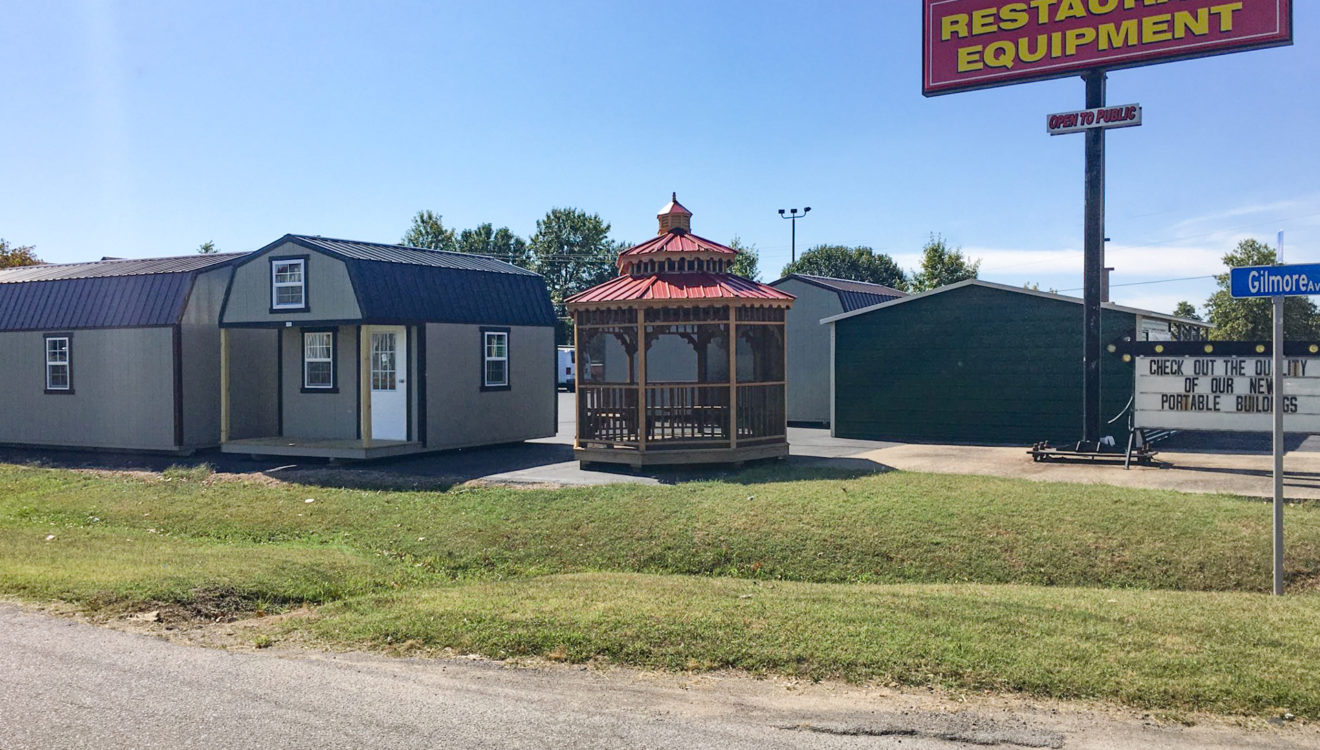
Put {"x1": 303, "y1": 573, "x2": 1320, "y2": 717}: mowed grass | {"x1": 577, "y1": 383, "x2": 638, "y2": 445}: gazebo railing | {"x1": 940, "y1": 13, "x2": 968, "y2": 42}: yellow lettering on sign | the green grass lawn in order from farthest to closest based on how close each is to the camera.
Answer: {"x1": 940, "y1": 13, "x2": 968, "y2": 42}: yellow lettering on sign, {"x1": 577, "y1": 383, "x2": 638, "y2": 445}: gazebo railing, the green grass lawn, {"x1": 303, "y1": 573, "x2": 1320, "y2": 717}: mowed grass

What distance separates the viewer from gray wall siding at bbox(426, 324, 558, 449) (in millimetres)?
18969

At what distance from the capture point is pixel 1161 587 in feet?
31.0

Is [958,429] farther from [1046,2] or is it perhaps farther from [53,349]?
[53,349]

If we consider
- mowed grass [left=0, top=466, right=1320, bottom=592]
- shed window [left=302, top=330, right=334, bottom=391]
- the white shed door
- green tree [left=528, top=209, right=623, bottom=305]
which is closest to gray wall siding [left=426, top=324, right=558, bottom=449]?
the white shed door

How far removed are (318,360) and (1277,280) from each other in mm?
16258

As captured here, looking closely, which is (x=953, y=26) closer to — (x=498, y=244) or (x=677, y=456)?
(x=677, y=456)

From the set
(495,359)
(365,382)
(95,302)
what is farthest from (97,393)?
(495,359)

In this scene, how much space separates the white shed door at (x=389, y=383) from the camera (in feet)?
61.8

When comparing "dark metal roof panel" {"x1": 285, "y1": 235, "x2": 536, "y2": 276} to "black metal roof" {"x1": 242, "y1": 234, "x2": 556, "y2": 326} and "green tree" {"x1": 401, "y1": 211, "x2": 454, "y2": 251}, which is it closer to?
"black metal roof" {"x1": 242, "y1": 234, "x2": 556, "y2": 326}

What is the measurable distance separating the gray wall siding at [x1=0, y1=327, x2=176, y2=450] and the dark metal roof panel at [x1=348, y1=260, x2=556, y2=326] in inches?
174

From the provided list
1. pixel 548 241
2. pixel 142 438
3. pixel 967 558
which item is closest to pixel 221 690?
pixel 967 558

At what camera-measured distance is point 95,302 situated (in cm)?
2111

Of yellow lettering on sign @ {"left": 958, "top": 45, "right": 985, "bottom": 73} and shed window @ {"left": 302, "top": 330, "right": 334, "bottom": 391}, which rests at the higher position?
yellow lettering on sign @ {"left": 958, "top": 45, "right": 985, "bottom": 73}

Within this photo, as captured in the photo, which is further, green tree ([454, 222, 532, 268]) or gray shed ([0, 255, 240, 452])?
green tree ([454, 222, 532, 268])
